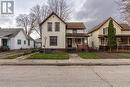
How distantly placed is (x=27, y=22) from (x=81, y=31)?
44.0 meters

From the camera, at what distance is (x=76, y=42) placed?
1977 inches

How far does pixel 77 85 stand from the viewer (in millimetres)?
10477

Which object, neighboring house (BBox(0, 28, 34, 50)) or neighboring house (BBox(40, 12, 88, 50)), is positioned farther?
neighboring house (BBox(0, 28, 34, 50))

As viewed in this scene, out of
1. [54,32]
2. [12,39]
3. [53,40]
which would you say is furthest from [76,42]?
[12,39]

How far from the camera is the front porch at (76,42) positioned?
47375 millimetres

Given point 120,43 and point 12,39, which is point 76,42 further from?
point 12,39

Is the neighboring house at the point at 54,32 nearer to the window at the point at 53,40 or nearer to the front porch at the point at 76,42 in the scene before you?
the window at the point at 53,40

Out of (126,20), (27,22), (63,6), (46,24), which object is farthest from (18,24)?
(126,20)

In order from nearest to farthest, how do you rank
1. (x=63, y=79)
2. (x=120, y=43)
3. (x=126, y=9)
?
(x=63, y=79) → (x=126, y=9) → (x=120, y=43)

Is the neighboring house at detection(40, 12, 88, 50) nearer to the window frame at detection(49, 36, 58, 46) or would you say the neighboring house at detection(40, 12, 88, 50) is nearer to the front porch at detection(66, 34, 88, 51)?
the window frame at detection(49, 36, 58, 46)

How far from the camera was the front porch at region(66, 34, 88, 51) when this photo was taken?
155ft

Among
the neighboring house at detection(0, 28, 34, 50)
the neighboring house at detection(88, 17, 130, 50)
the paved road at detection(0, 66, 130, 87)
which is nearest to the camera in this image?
the paved road at detection(0, 66, 130, 87)

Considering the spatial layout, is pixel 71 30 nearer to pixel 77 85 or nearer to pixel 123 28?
pixel 123 28

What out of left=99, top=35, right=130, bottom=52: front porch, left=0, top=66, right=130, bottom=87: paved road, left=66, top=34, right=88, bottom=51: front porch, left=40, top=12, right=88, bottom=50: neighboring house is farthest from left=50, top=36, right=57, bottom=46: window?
left=0, top=66, right=130, bottom=87: paved road
